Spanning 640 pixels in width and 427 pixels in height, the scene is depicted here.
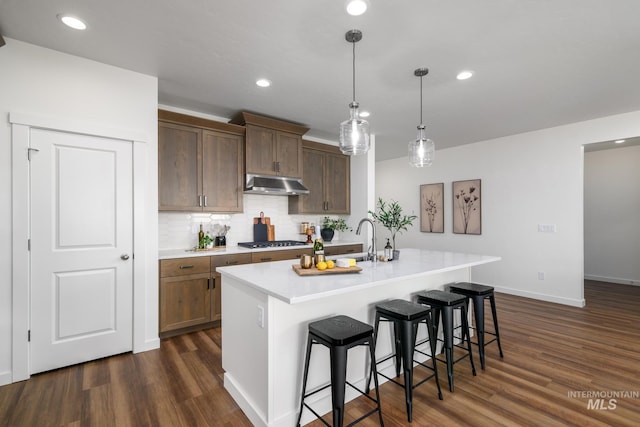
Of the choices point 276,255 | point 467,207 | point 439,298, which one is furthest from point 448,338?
point 467,207

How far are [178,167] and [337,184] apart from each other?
254cm

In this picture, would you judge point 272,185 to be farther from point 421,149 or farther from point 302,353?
point 302,353

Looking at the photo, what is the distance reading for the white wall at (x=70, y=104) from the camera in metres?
2.35

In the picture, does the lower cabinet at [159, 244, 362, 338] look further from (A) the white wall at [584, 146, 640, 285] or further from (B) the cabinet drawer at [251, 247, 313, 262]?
(A) the white wall at [584, 146, 640, 285]

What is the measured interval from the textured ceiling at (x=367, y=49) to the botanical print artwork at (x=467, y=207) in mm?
1842

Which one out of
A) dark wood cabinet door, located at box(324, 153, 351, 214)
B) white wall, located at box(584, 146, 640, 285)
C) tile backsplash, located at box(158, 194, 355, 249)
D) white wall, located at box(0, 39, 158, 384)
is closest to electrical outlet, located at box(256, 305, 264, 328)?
A: white wall, located at box(0, 39, 158, 384)

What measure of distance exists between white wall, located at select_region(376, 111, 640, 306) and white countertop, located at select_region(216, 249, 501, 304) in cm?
264

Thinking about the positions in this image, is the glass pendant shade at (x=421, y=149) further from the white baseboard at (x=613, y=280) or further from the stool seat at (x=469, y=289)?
the white baseboard at (x=613, y=280)

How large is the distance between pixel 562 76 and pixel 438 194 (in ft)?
10.5

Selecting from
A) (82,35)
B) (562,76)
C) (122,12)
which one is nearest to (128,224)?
(82,35)

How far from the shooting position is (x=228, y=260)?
362 cm

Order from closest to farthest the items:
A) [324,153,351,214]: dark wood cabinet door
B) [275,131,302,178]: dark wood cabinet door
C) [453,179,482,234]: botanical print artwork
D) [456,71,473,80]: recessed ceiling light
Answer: [456,71,473,80]: recessed ceiling light < [275,131,302,178]: dark wood cabinet door < [324,153,351,214]: dark wood cabinet door < [453,179,482,234]: botanical print artwork

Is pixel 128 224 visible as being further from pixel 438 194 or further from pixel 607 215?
pixel 607 215

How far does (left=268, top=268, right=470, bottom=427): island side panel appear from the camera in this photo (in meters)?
1.82
